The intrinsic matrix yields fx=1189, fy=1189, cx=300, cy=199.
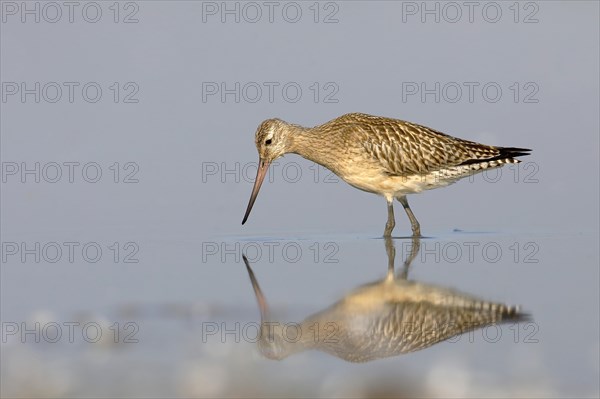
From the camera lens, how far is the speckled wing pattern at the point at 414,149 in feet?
52.4

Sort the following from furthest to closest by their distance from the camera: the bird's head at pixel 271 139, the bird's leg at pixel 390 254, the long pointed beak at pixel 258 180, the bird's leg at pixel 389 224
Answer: the long pointed beak at pixel 258 180 → the bird's head at pixel 271 139 → the bird's leg at pixel 389 224 → the bird's leg at pixel 390 254

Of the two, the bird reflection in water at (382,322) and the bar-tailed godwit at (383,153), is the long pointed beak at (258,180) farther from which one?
the bird reflection in water at (382,322)

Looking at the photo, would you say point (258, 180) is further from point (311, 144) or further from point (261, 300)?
point (261, 300)

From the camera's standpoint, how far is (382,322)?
9.94 meters

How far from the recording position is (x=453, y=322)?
993cm

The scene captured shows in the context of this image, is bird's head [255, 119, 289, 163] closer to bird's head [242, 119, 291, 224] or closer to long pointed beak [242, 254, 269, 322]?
bird's head [242, 119, 291, 224]

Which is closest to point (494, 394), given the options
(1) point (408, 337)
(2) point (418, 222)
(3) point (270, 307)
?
(1) point (408, 337)

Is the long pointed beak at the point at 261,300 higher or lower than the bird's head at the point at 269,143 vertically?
lower

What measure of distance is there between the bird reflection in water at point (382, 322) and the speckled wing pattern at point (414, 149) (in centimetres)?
469

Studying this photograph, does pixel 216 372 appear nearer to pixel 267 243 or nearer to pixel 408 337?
pixel 408 337

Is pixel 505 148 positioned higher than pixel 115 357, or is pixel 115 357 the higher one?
pixel 505 148

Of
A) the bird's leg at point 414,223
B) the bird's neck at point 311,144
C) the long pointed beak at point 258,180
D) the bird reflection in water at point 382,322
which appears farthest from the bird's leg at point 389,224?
the bird reflection in water at point 382,322

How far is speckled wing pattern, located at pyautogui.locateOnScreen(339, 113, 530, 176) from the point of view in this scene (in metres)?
16.0

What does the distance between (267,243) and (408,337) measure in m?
5.59
